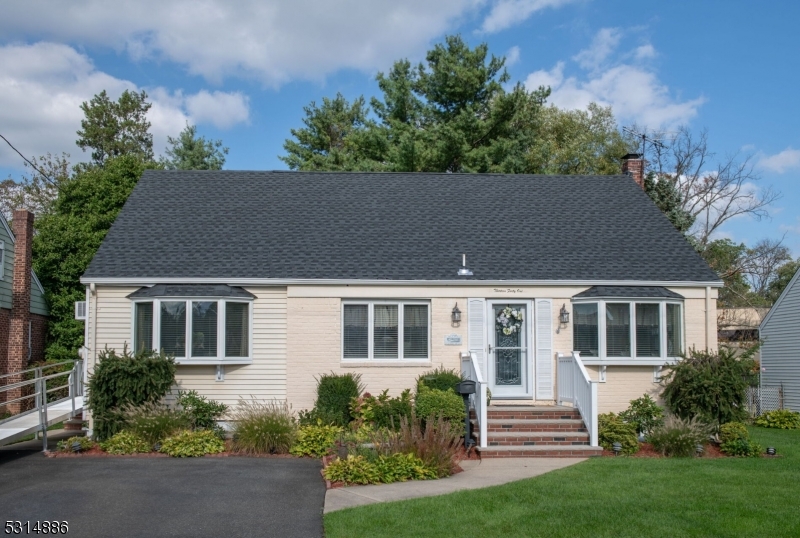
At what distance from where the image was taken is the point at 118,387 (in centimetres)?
1384

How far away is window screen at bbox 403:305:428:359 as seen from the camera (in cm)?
1544

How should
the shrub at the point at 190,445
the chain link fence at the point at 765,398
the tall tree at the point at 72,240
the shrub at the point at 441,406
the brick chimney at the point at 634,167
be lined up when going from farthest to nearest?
the tall tree at the point at 72,240 → the chain link fence at the point at 765,398 → the brick chimney at the point at 634,167 → the shrub at the point at 441,406 → the shrub at the point at 190,445

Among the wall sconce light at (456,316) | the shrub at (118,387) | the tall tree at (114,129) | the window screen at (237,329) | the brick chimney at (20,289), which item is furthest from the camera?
the tall tree at (114,129)

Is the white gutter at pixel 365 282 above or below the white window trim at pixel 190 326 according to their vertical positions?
above

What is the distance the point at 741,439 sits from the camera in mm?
13328

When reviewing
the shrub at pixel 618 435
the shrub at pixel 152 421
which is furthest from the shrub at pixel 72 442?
the shrub at pixel 618 435

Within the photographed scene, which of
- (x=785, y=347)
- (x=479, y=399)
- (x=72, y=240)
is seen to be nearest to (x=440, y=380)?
(x=479, y=399)

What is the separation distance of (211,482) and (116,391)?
13.4 ft

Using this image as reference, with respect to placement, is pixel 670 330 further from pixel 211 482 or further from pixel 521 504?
pixel 211 482

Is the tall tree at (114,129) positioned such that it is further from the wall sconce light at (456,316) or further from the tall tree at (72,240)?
→ the wall sconce light at (456,316)

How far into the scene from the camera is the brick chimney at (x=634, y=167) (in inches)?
797

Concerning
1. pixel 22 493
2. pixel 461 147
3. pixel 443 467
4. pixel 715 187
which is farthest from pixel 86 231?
pixel 715 187

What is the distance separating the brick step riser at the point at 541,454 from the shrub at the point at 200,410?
5.20 metres

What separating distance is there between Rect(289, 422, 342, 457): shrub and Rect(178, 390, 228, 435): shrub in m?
2.05
